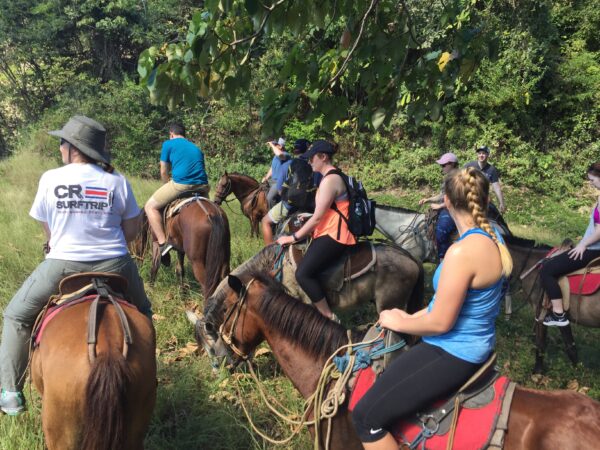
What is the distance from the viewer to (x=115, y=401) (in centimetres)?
233

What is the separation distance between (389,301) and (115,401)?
3.37m

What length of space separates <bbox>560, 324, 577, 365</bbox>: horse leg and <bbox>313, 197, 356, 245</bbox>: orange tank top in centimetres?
283

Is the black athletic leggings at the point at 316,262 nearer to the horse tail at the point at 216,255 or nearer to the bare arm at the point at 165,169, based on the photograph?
the horse tail at the point at 216,255

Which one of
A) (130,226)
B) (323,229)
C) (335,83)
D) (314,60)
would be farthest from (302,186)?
(130,226)

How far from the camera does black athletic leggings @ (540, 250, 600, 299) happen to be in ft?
16.0

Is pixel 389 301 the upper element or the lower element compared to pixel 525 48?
lower

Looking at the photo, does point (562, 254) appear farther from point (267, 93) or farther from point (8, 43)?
point (8, 43)

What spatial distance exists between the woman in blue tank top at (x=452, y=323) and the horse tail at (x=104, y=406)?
1304 millimetres

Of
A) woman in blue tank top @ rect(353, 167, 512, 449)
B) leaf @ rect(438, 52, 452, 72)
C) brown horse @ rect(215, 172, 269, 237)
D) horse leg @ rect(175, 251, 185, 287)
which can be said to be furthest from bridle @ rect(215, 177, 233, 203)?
woman in blue tank top @ rect(353, 167, 512, 449)

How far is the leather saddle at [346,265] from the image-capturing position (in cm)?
482

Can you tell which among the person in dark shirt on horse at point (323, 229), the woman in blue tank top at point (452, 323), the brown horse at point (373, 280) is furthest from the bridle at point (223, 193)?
the woman in blue tank top at point (452, 323)

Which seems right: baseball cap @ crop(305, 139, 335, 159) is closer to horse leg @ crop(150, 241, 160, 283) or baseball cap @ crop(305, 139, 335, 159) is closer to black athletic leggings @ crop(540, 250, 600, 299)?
black athletic leggings @ crop(540, 250, 600, 299)

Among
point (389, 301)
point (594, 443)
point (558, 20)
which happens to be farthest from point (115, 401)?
point (558, 20)

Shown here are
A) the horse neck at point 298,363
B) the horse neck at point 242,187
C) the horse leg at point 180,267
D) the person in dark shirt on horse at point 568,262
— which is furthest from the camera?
the horse neck at point 242,187
